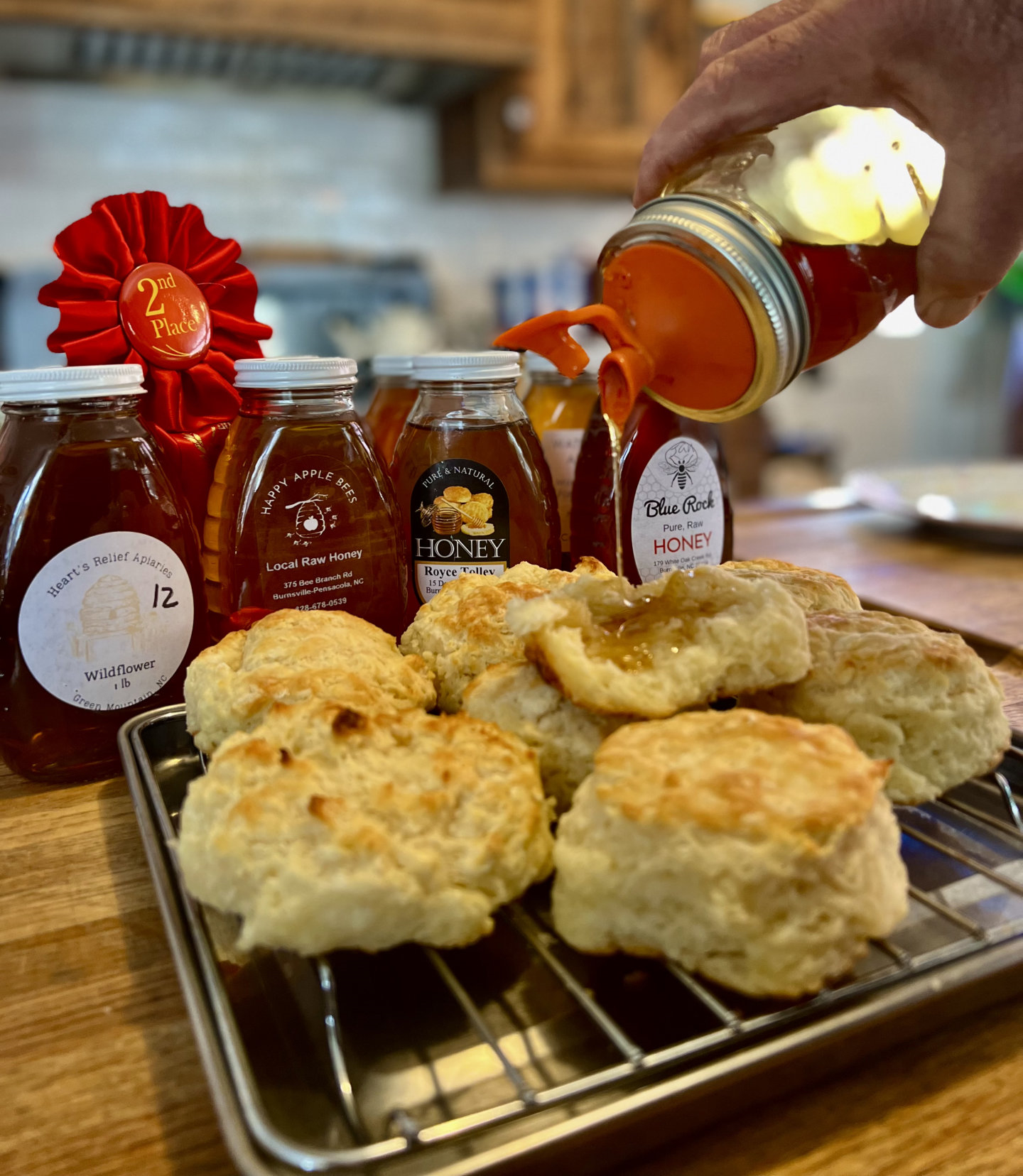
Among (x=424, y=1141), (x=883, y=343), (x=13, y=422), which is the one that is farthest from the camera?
(x=883, y=343)

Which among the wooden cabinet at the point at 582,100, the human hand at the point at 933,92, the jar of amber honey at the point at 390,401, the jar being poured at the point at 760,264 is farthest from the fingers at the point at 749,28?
the wooden cabinet at the point at 582,100

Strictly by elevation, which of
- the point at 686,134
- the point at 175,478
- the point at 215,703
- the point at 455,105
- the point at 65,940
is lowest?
the point at 65,940

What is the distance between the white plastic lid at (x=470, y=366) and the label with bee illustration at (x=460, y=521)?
0.27 feet

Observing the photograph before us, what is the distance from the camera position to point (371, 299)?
342cm

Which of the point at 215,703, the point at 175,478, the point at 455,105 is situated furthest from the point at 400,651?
the point at 455,105

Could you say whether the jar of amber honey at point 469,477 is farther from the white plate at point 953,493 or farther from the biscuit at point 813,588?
the white plate at point 953,493

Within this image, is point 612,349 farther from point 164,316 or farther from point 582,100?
point 582,100

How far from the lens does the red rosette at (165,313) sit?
987 millimetres

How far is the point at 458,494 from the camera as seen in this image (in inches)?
39.8

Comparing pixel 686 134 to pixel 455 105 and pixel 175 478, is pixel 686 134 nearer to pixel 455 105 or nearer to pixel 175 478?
pixel 175 478

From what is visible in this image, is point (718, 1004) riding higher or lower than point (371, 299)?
lower

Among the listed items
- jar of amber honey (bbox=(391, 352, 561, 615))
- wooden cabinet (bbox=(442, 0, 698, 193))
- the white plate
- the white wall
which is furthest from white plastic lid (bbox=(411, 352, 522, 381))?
the white wall

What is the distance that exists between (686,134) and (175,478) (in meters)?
0.60

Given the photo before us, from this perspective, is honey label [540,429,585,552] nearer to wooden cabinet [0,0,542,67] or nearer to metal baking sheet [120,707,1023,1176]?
metal baking sheet [120,707,1023,1176]
